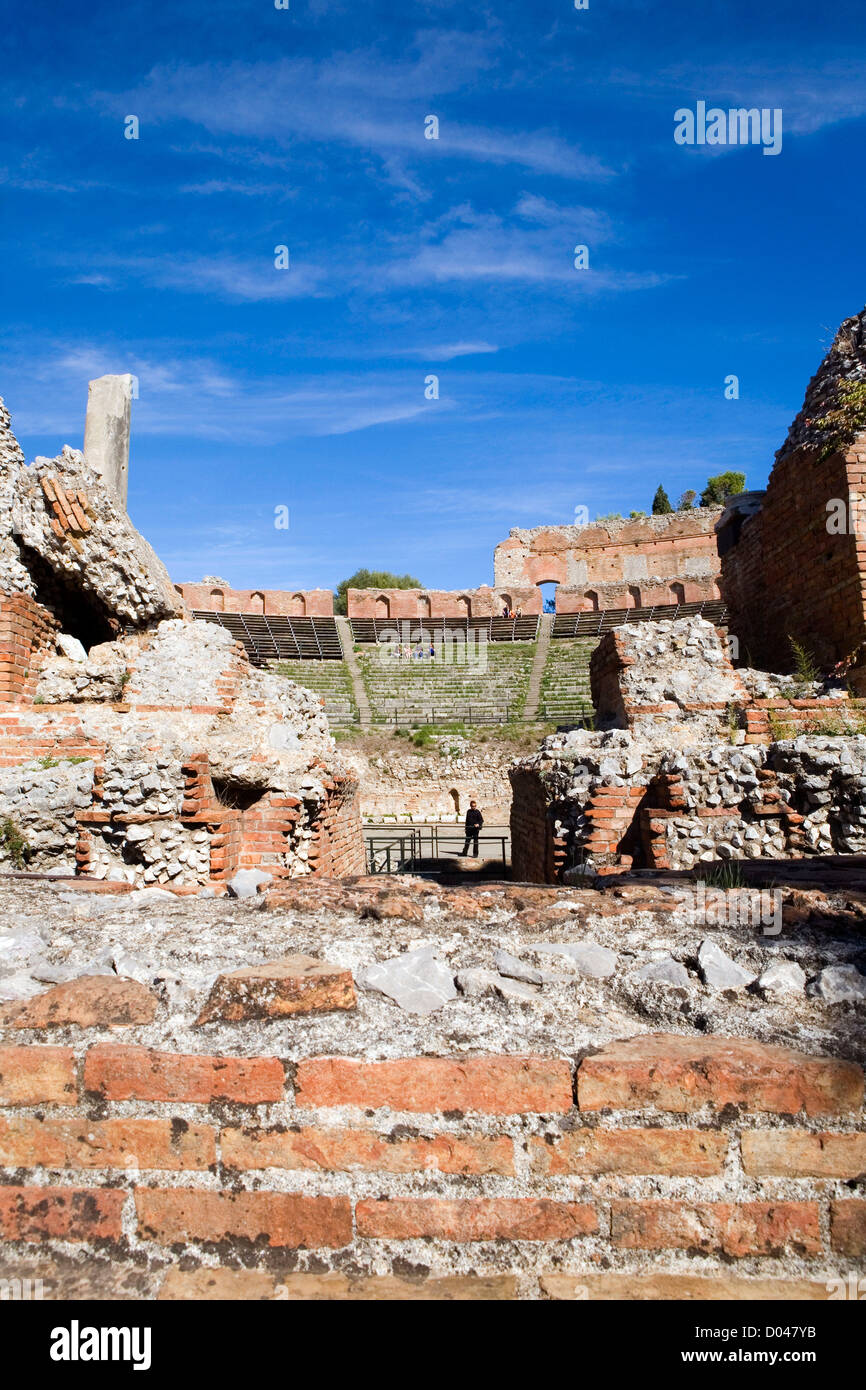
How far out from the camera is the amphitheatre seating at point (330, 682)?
27.0 m

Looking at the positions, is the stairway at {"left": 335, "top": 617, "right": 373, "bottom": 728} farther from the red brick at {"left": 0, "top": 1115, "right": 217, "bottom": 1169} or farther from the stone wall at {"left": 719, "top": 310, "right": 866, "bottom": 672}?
the red brick at {"left": 0, "top": 1115, "right": 217, "bottom": 1169}

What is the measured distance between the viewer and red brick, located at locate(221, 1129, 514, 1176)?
1.45 meters

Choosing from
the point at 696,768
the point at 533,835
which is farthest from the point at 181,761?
the point at 533,835

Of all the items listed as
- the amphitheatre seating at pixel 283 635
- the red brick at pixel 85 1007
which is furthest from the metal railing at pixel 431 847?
the amphitheatre seating at pixel 283 635

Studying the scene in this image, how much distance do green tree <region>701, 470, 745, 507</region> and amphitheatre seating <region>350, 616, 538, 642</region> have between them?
86.9 feet

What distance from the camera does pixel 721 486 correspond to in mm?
54531

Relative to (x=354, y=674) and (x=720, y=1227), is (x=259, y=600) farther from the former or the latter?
(x=720, y=1227)

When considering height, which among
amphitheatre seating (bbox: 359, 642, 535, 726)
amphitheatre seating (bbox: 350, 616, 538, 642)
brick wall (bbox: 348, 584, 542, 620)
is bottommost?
amphitheatre seating (bbox: 359, 642, 535, 726)

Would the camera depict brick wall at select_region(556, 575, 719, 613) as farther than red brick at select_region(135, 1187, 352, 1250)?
Yes

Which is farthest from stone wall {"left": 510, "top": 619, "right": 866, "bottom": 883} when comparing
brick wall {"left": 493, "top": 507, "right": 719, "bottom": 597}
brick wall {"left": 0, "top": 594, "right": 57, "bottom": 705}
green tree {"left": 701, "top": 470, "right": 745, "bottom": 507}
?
green tree {"left": 701, "top": 470, "right": 745, "bottom": 507}

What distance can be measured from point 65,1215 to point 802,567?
866 cm

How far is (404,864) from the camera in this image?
13.0 m

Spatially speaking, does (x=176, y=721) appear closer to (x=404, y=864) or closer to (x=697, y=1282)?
(x=697, y=1282)
